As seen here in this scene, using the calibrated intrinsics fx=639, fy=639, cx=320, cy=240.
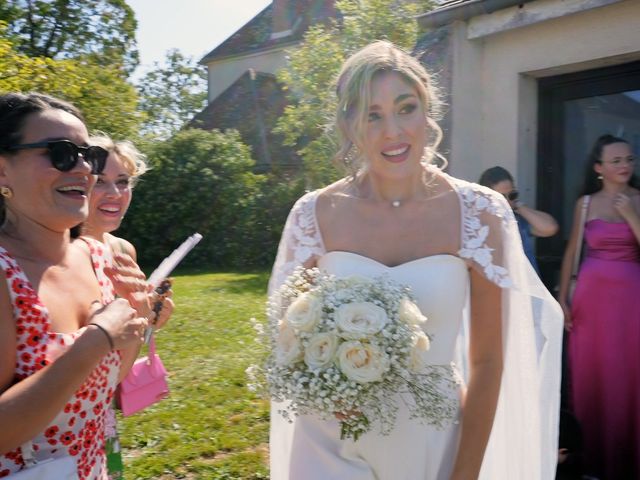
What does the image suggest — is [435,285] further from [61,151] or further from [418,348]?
[61,151]

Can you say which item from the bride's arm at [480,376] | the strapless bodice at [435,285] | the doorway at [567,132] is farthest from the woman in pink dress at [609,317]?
the strapless bodice at [435,285]

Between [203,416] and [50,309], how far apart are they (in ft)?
14.0

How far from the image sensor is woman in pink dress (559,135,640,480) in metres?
4.62

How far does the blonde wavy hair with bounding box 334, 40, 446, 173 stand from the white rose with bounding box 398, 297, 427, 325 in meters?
0.74

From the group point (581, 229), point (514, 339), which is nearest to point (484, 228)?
point (514, 339)

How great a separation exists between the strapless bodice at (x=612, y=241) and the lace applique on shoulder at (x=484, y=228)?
2395 mm

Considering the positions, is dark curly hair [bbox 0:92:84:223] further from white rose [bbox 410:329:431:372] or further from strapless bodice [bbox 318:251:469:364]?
white rose [bbox 410:329:431:372]

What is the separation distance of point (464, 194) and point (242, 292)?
1080 centimetres

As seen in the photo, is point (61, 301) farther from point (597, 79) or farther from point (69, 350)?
point (597, 79)

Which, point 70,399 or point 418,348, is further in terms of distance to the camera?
point 418,348

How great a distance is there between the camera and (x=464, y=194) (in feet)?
8.61

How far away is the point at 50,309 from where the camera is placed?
1.95 m

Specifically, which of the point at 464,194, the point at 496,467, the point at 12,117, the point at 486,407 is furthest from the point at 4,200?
the point at 496,467

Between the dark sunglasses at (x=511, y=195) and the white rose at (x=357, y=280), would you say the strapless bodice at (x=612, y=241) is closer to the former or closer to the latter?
the dark sunglasses at (x=511, y=195)
